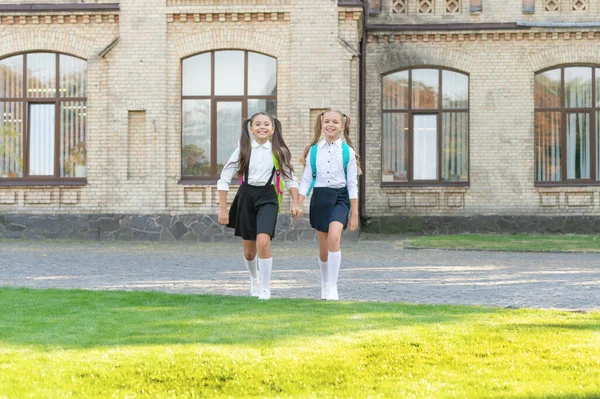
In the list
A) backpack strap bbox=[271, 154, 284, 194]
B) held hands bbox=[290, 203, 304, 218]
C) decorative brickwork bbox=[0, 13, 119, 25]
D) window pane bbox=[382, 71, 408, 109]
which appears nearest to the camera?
held hands bbox=[290, 203, 304, 218]

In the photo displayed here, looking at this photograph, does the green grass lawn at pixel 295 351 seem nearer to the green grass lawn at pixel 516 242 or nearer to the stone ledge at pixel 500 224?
the green grass lawn at pixel 516 242

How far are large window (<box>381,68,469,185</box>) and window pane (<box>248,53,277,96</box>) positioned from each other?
3.28m

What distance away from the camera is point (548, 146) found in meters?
22.5

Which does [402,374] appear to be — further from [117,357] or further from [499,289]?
[499,289]

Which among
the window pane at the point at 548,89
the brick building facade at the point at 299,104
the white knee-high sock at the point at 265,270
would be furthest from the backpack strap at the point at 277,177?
the window pane at the point at 548,89

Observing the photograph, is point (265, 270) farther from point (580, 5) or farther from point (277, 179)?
point (580, 5)

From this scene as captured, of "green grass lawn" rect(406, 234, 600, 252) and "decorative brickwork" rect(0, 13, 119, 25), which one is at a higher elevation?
"decorative brickwork" rect(0, 13, 119, 25)

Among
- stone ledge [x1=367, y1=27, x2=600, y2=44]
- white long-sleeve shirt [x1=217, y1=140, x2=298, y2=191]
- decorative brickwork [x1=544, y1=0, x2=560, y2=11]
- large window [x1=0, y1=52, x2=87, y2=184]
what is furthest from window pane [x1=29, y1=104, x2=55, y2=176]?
white long-sleeve shirt [x1=217, y1=140, x2=298, y2=191]

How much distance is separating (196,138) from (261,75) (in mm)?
1903

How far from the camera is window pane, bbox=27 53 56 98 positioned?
20875mm

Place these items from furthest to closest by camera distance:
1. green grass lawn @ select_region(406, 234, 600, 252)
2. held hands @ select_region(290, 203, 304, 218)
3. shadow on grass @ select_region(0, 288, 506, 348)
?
green grass lawn @ select_region(406, 234, 600, 252), held hands @ select_region(290, 203, 304, 218), shadow on grass @ select_region(0, 288, 506, 348)

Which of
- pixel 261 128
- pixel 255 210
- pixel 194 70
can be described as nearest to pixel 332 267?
pixel 255 210

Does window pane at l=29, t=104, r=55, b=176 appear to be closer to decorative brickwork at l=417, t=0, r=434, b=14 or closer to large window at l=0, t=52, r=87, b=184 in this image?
large window at l=0, t=52, r=87, b=184

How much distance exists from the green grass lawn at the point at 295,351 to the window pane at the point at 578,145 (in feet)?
50.1
